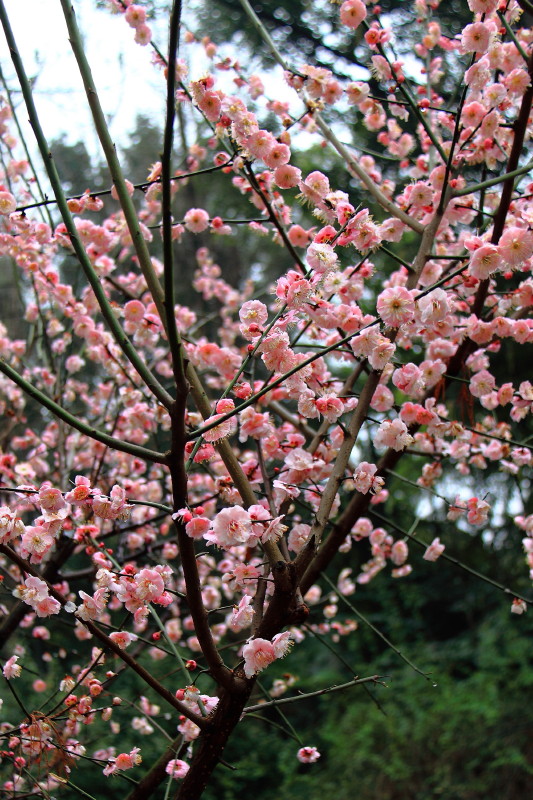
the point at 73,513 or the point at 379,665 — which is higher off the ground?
the point at 379,665

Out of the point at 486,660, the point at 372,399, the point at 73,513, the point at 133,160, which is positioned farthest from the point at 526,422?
the point at 133,160

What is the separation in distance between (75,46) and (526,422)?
5.26m

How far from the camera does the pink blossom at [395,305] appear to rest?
1.69m

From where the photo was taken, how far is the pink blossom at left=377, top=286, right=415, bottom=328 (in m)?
1.69

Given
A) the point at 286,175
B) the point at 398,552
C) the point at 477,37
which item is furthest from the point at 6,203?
the point at 398,552

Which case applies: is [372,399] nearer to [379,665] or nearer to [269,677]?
[269,677]

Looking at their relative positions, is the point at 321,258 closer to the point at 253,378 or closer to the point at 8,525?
the point at 253,378

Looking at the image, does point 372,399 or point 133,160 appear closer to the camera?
point 372,399

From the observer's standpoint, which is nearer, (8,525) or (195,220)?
(8,525)

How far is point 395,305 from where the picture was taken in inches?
67.1

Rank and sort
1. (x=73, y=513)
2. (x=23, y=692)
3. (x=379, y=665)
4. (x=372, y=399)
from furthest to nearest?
(x=379, y=665), (x=23, y=692), (x=73, y=513), (x=372, y=399)

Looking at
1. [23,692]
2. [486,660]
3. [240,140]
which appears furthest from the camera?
[486,660]

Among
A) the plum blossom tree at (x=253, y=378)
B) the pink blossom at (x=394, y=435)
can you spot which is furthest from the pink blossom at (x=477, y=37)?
the pink blossom at (x=394, y=435)

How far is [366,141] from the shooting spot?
19.8 ft
